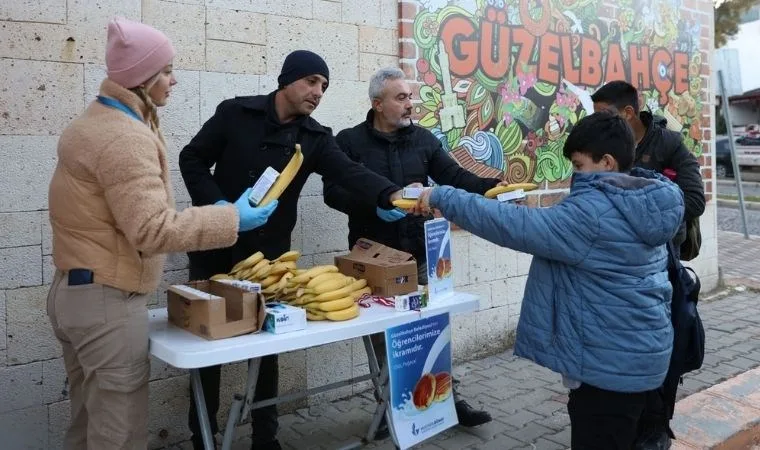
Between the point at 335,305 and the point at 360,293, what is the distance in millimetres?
279

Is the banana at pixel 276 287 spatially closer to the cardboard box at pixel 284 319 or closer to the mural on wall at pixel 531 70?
the cardboard box at pixel 284 319

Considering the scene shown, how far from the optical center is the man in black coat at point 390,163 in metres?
3.60

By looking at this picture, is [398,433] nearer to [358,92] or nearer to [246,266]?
[246,266]

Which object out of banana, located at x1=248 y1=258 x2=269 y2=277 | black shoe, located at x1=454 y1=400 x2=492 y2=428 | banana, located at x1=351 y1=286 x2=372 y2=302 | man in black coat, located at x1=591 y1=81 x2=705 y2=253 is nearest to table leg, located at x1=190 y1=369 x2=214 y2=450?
banana, located at x1=248 y1=258 x2=269 y2=277

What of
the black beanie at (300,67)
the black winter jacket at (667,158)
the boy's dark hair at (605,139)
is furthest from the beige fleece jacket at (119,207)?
the black winter jacket at (667,158)

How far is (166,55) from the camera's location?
2.31m

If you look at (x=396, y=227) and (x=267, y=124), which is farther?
(x=396, y=227)

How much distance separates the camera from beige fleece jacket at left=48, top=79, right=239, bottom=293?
2135mm

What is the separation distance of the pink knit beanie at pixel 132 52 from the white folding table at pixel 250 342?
903 millimetres

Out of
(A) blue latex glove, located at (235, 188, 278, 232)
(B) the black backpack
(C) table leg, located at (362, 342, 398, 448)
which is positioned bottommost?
(C) table leg, located at (362, 342, 398, 448)

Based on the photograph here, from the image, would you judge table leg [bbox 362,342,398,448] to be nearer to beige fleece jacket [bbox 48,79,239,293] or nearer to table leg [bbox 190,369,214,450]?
table leg [bbox 190,369,214,450]

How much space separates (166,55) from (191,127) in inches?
55.5

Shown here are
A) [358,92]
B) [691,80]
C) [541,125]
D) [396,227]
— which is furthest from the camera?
[691,80]

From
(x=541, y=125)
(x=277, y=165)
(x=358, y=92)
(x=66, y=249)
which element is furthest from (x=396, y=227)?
(x=541, y=125)
